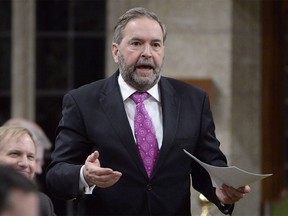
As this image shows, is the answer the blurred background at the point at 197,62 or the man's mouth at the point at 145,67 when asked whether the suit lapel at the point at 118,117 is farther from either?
the blurred background at the point at 197,62

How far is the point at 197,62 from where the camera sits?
7.07 meters

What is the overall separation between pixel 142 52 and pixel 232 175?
589mm

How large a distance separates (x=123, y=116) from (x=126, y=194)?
0.30 m

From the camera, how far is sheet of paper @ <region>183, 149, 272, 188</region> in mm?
3127

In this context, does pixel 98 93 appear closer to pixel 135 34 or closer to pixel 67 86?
pixel 135 34

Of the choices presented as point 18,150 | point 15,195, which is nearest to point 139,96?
point 18,150

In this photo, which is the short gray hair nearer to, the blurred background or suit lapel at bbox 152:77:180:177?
suit lapel at bbox 152:77:180:177

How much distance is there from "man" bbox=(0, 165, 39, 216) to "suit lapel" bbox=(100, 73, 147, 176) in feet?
5.64

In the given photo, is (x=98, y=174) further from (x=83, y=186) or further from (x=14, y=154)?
(x=14, y=154)

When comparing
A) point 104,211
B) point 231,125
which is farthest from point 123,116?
point 231,125

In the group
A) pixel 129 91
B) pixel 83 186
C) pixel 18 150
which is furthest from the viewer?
pixel 18 150

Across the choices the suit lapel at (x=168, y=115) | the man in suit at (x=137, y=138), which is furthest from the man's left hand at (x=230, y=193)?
the suit lapel at (x=168, y=115)

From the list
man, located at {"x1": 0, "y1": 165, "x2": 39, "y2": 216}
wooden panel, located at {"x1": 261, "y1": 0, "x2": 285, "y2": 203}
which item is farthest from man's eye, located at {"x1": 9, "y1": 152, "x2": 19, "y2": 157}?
wooden panel, located at {"x1": 261, "y1": 0, "x2": 285, "y2": 203}

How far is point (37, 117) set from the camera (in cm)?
734
